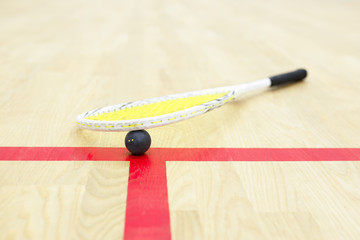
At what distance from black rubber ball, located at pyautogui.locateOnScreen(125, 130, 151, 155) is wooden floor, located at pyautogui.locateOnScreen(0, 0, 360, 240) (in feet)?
0.16

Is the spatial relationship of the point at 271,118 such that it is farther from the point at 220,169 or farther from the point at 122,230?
the point at 122,230

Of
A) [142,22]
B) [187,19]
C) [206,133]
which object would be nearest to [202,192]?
[206,133]

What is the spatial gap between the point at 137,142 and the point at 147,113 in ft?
0.42

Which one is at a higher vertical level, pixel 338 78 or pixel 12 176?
pixel 12 176

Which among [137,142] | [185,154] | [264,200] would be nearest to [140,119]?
[137,142]

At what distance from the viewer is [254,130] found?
1.30m

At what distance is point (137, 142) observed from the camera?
3.39 feet

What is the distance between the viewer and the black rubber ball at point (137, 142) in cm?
103

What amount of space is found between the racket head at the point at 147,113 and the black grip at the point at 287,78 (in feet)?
1.47

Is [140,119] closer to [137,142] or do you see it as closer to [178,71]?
[137,142]

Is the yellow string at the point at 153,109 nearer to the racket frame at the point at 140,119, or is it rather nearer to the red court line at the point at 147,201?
the racket frame at the point at 140,119

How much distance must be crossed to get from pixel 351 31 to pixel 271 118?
8.10 feet

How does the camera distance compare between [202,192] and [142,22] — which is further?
[142,22]

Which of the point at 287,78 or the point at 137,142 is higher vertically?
the point at 137,142
